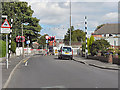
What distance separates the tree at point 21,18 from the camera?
50.6 m

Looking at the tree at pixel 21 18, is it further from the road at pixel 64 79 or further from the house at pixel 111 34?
the road at pixel 64 79

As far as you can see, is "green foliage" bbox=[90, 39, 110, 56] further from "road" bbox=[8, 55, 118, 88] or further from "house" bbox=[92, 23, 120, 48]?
"house" bbox=[92, 23, 120, 48]

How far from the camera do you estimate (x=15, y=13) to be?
53.4m

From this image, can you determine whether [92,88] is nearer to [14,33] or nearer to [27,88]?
[27,88]

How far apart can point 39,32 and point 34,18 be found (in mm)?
3893

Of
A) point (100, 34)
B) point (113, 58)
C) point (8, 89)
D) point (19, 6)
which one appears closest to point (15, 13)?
point (19, 6)

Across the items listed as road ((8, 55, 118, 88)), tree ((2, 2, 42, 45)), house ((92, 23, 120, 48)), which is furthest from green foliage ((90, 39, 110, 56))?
house ((92, 23, 120, 48))

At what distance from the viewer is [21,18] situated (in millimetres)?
52656

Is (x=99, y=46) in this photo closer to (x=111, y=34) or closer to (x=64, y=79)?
(x=64, y=79)

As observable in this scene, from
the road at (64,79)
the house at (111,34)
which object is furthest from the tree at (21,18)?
the road at (64,79)

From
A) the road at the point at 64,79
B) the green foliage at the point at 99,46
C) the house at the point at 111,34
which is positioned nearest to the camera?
the road at the point at 64,79

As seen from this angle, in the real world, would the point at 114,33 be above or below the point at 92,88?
above

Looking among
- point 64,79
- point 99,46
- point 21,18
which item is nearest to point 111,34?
point 21,18

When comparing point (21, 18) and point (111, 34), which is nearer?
point (21, 18)
